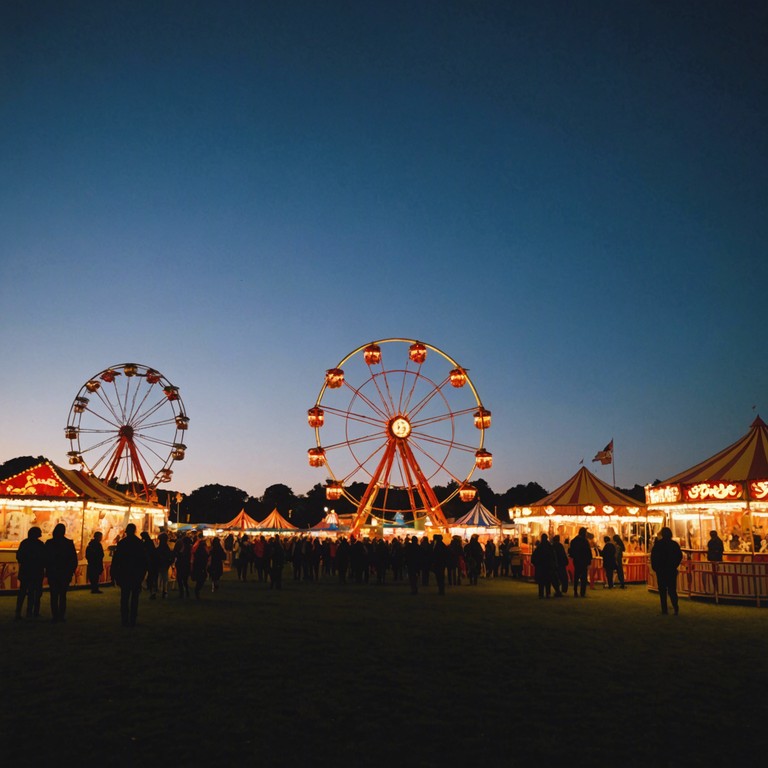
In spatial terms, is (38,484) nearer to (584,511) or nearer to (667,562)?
(667,562)

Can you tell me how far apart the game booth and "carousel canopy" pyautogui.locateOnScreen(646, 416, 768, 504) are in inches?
649

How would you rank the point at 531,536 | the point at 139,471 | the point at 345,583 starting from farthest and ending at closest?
the point at 139,471
the point at 531,536
the point at 345,583

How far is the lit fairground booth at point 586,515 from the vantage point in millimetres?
28828

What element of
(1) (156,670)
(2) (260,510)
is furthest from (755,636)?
(2) (260,510)

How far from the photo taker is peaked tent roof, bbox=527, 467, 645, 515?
28.9 meters

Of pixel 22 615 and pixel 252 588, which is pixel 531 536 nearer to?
pixel 252 588

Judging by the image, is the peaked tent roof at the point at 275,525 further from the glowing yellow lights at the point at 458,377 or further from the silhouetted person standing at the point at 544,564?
the silhouetted person standing at the point at 544,564

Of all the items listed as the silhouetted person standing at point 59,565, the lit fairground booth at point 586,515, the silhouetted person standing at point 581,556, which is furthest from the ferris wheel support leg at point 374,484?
the silhouetted person standing at point 59,565

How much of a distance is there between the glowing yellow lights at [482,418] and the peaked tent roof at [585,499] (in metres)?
6.64

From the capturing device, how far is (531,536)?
32.3 meters

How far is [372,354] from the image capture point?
37.0m

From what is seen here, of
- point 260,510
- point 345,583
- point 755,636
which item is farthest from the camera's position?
point 260,510

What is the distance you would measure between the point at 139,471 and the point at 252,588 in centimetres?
1991

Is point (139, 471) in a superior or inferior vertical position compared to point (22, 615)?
superior
